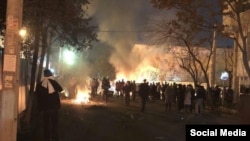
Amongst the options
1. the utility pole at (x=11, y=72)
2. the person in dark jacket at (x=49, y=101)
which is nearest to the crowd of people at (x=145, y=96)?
the person in dark jacket at (x=49, y=101)

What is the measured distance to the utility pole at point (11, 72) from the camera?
25.5 ft

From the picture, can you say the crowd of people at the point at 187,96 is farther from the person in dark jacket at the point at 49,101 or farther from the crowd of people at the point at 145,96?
the person in dark jacket at the point at 49,101

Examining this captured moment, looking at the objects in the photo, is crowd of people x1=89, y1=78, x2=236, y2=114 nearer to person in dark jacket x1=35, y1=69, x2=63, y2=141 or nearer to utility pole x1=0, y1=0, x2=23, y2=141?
person in dark jacket x1=35, y1=69, x2=63, y2=141

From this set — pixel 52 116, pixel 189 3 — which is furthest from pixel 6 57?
pixel 189 3

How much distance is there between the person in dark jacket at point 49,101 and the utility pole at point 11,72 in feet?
11.7

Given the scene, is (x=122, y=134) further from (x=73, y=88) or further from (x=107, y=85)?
(x=73, y=88)

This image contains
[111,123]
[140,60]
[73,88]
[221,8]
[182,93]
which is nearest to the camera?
[111,123]

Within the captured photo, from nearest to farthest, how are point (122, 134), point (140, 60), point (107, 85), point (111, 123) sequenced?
point (122, 134) < point (111, 123) < point (107, 85) < point (140, 60)

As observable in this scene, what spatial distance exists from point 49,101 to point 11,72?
3.66 metres

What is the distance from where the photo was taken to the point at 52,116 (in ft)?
37.8

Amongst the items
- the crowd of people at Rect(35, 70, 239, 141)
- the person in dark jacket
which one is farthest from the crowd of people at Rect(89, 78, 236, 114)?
the person in dark jacket

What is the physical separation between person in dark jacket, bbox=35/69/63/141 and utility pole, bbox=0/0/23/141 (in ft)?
11.7

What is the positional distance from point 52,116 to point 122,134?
10.6ft

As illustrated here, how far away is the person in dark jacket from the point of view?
11469mm
